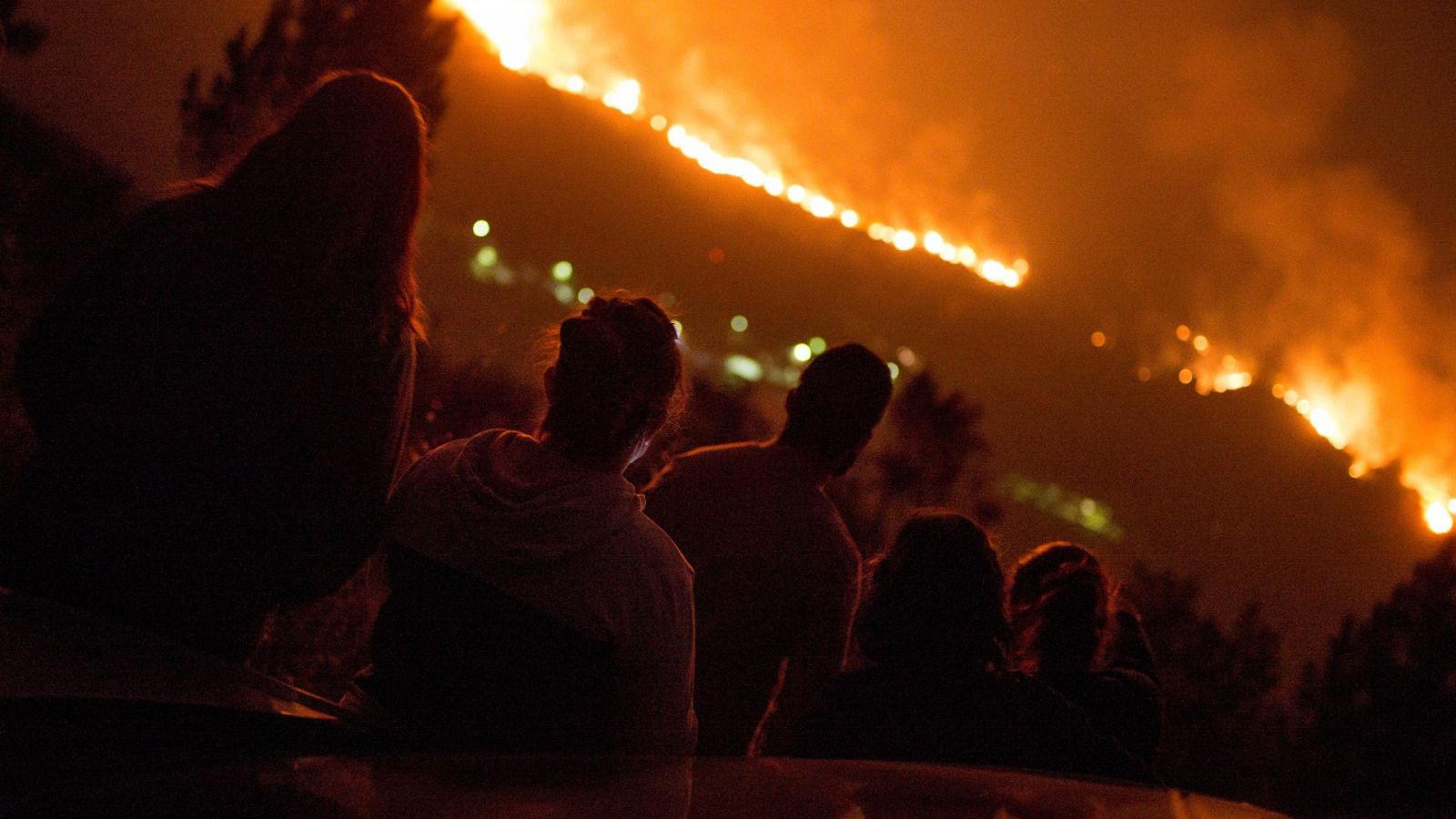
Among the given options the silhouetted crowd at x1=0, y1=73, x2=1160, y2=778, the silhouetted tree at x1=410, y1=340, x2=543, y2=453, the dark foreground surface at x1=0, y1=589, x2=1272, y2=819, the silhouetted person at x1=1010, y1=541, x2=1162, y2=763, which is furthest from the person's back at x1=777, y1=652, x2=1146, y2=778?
the silhouetted tree at x1=410, y1=340, x2=543, y2=453

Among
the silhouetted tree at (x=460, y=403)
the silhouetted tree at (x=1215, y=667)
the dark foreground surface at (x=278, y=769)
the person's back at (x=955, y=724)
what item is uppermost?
the silhouetted tree at (x=1215, y=667)

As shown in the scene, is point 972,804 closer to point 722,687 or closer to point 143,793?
point 143,793

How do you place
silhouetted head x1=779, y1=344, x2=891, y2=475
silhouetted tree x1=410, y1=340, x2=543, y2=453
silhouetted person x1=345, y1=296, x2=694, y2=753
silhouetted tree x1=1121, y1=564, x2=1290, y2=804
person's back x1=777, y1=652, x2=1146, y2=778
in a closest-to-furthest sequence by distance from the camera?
silhouetted person x1=345, y1=296, x2=694, y2=753 < person's back x1=777, y1=652, x2=1146, y2=778 < silhouetted head x1=779, y1=344, x2=891, y2=475 < silhouetted tree x1=410, y1=340, x2=543, y2=453 < silhouetted tree x1=1121, y1=564, x2=1290, y2=804

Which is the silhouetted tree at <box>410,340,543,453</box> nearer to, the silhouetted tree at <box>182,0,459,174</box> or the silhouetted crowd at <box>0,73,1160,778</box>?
the silhouetted tree at <box>182,0,459,174</box>

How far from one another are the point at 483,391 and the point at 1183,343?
3501 cm

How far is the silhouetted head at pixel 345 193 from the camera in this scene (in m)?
2.12

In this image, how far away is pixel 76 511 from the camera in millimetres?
1913

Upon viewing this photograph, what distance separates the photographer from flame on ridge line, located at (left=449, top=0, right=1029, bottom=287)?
14.5 m

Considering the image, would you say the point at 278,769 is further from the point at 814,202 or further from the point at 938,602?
the point at 814,202

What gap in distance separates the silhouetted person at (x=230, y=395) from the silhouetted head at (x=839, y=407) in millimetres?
1561

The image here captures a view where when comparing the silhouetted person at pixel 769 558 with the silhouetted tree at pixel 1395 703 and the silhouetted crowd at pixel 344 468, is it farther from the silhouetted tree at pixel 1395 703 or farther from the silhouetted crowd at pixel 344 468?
the silhouetted tree at pixel 1395 703

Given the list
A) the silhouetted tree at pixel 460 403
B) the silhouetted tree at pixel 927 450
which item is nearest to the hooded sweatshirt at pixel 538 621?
the silhouetted tree at pixel 460 403

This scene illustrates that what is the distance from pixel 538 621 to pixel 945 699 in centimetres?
140

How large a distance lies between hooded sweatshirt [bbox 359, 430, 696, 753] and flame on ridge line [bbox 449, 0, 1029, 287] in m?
11.5
